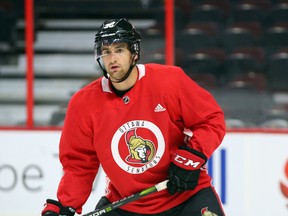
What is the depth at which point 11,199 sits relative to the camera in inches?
168

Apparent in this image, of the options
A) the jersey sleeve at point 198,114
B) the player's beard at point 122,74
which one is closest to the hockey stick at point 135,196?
the jersey sleeve at point 198,114

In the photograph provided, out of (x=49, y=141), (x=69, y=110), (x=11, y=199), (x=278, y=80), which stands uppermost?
(x=69, y=110)

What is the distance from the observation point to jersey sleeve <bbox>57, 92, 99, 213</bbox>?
262cm

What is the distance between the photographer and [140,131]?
2.61 m

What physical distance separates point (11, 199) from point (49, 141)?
38 cm

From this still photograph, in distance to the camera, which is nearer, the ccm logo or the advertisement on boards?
the ccm logo

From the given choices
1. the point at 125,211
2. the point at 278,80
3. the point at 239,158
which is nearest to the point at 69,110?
the point at 125,211

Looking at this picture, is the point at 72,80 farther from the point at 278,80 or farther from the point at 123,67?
the point at 123,67

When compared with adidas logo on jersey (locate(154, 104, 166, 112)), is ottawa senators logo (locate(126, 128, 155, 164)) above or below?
below

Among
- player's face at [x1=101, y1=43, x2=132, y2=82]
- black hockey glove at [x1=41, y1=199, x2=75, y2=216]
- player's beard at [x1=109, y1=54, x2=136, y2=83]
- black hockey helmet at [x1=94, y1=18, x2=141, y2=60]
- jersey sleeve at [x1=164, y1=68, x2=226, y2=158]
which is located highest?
black hockey helmet at [x1=94, y1=18, x2=141, y2=60]

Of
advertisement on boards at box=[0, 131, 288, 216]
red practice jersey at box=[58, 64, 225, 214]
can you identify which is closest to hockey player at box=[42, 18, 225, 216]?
red practice jersey at box=[58, 64, 225, 214]

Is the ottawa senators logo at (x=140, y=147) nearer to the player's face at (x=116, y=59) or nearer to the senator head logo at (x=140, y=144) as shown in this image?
the senator head logo at (x=140, y=144)

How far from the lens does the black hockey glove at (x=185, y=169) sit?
2.53 metres

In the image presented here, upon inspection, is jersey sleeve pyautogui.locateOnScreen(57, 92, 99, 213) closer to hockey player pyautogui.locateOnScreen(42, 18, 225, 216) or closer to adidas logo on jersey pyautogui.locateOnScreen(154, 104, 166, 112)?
hockey player pyautogui.locateOnScreen(42, 18, 225, 216)
